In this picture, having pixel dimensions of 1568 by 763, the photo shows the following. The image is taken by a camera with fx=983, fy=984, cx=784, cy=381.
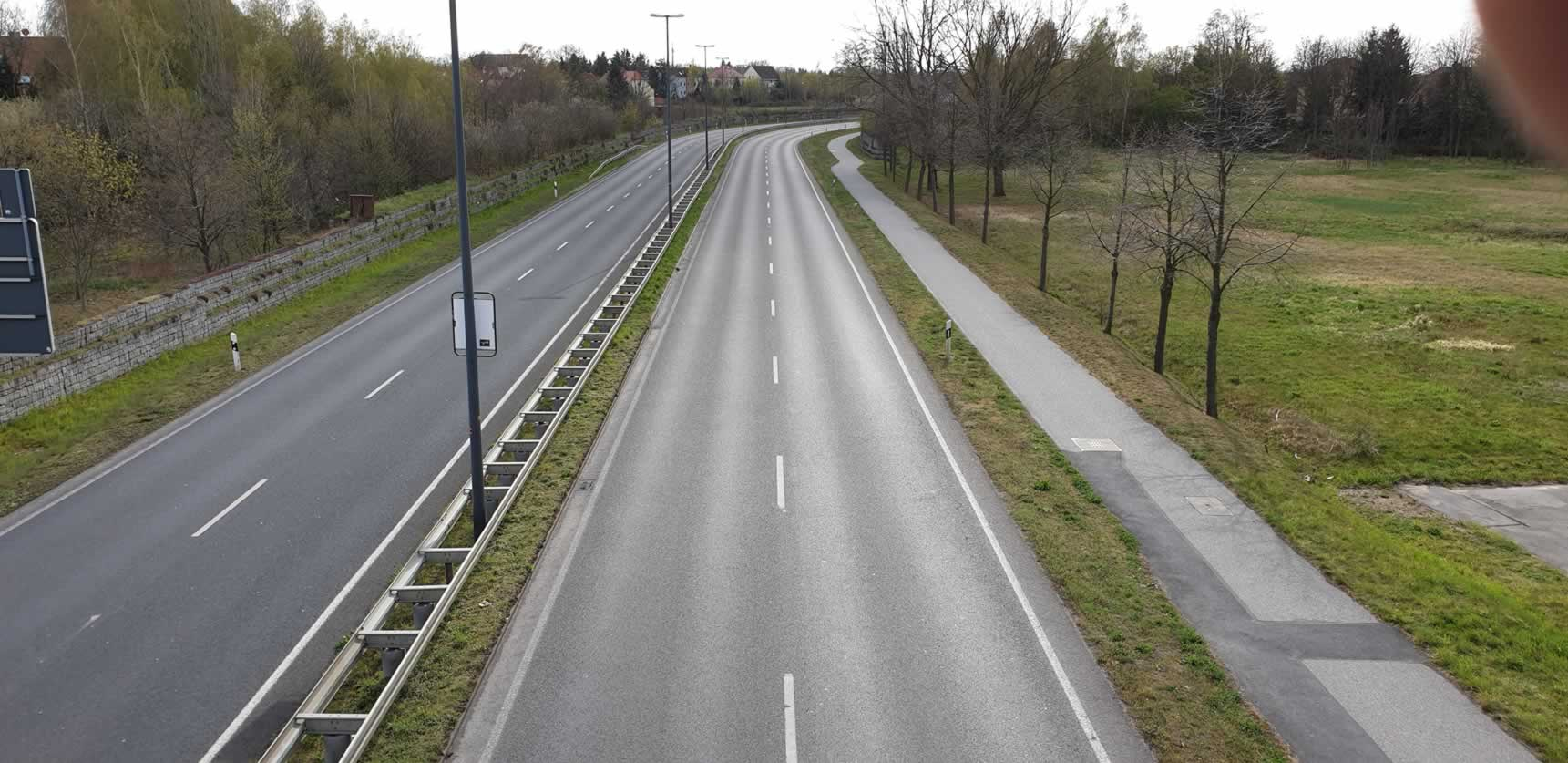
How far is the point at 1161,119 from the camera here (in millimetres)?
81875

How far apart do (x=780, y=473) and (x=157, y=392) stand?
15514 millimetres

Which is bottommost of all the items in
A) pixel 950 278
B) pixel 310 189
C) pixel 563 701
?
pixel 563 701

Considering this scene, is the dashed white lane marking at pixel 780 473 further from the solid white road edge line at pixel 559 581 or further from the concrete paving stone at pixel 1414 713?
the concrete paving stone at pixel 1414 713

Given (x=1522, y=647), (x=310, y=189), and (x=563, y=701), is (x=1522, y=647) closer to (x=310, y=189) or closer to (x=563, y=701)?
(x=563, y=701)

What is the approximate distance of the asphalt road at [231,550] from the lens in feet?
36.9

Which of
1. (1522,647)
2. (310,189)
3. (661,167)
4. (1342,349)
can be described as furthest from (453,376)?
(661,167)

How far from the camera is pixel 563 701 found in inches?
438

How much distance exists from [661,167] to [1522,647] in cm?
6490

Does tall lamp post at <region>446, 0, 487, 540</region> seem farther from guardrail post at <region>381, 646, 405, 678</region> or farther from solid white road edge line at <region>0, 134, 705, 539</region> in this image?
solid white road edge line at <region>0, 134, 705, 539</region>

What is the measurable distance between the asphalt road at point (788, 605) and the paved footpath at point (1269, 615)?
74.9 inches

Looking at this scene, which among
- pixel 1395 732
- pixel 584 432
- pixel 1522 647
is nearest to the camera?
pixel 1395 732

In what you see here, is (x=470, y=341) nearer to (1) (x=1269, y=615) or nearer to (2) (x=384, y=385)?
(2) (x=384, y=385)

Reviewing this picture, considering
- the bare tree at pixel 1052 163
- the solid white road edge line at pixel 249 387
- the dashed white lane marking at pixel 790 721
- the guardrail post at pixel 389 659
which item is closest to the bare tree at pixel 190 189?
the solid white road edge line at pixel 249 387

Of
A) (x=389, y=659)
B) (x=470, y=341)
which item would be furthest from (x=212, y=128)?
(x=389, y=659)
